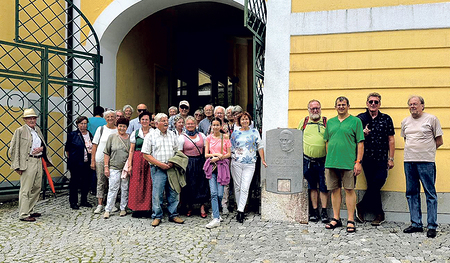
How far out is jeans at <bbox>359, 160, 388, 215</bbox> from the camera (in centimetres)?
535

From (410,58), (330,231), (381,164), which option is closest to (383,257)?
(330,231)

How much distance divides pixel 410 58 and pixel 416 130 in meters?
1.31

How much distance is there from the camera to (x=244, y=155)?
223 inches

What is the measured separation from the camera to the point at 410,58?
5.72 metres

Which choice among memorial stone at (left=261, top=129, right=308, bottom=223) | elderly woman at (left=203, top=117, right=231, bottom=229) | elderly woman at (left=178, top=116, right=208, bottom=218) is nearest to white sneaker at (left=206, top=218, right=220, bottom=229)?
elderly woman at (left=203, top=117, right=231, bottom=229)

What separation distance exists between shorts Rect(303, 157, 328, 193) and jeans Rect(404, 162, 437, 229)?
102 centimetres

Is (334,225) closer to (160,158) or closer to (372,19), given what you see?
(160,158)

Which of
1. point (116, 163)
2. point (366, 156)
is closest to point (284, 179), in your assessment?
point (366, 156)

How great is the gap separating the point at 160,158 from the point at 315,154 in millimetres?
2057

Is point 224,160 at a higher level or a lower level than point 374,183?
higher

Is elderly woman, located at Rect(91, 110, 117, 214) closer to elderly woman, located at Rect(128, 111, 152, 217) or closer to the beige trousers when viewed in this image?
elderly woman, located at Rect(128, 111, 152, 217)

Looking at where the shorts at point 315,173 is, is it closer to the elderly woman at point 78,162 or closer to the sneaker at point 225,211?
the sneaker at point 225,211

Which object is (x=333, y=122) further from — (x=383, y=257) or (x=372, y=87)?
(x=383, y=257)

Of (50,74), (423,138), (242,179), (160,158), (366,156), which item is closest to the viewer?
(423,138)
